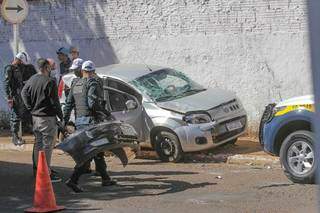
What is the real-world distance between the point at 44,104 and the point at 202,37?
5669mm

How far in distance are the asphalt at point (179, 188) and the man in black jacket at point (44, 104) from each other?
→ 738 millimetres

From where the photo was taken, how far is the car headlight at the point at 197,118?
35.7 ft

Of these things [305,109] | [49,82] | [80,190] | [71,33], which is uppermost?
[71,33]

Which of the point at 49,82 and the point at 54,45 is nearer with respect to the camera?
the point at 49,82

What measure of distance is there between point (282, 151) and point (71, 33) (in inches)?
311

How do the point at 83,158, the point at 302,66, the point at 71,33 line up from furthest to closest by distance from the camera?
the point at 71,33, the point at 302,66, the point at 83,158

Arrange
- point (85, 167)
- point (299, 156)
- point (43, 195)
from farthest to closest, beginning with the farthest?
point (299, 156) → point (85, 167) → point (43, 195)

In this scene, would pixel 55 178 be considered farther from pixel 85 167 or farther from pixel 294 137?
pixel 294 137

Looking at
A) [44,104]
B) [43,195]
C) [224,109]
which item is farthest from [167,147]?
[43,195]

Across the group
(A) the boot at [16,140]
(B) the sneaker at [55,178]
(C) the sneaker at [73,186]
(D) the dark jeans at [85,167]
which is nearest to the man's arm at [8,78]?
(A) the boot at [16,140]

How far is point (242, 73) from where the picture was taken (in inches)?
528

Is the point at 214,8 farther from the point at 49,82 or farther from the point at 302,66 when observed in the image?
the point at 49,82

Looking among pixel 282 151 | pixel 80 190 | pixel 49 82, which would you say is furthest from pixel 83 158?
pixel 282 151

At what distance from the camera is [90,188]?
8859mm
